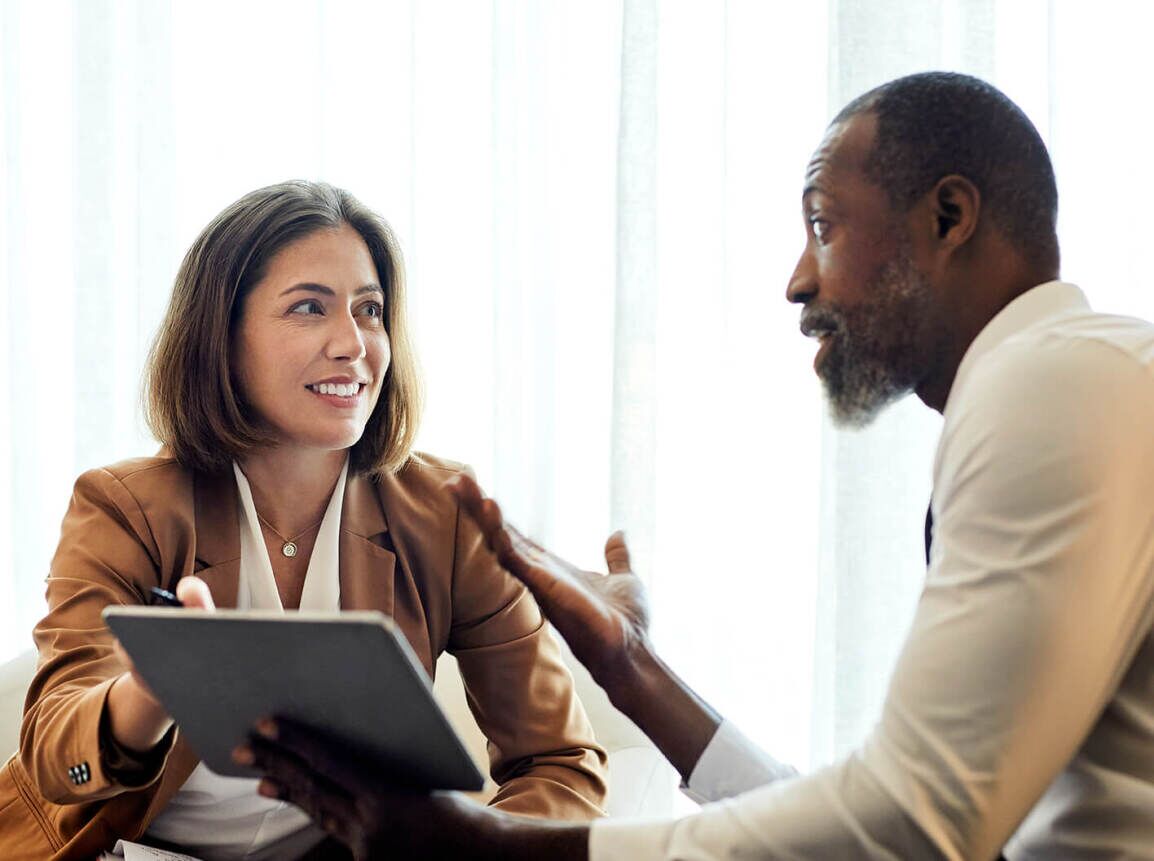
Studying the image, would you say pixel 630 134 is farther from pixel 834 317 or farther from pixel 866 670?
pixel 834 317

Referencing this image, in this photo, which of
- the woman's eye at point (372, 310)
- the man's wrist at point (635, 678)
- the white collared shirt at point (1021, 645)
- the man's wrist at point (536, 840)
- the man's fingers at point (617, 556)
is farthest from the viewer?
the woman's eye at point (372, 310)

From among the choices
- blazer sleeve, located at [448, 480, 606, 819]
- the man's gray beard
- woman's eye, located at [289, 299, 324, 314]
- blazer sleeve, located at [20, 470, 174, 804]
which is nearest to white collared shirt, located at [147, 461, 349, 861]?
blazer sleeve, located at [20, 470, 174, 804]

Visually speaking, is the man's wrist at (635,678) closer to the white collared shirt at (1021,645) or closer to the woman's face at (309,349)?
the white collared shirt at (1021,645)

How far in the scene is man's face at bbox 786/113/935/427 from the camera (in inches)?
44.8

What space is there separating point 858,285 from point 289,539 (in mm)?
905

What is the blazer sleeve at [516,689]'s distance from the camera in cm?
164

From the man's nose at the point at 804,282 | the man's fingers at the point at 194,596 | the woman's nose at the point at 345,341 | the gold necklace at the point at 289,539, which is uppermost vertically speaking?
the man's nose at the point at 804,282

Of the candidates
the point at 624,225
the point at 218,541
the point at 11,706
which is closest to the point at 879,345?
the point at 218,541

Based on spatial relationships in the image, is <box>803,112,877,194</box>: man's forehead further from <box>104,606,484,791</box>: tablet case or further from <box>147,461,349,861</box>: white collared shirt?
<box>147,461,349,861</box>: white collared shirt

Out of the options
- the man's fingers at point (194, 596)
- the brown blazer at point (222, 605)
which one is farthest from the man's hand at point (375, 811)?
the brown blazer at point (222, 605)

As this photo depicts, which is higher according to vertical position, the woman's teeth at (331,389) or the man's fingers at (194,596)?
the woman's teeth at (331,389)

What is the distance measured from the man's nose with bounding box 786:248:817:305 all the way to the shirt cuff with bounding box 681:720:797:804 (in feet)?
1.54

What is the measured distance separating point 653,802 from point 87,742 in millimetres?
918

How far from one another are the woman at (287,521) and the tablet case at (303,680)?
1.56 feet
